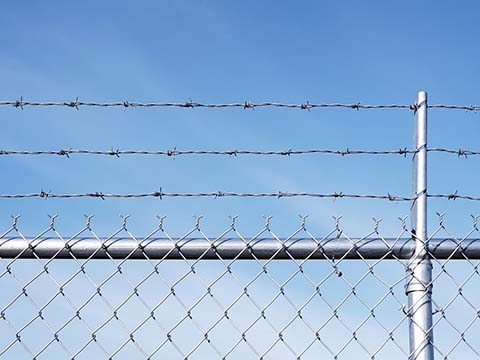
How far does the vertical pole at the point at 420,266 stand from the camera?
→ 3100mm

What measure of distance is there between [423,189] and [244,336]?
0.92 metres

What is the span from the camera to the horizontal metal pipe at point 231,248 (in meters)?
3.20

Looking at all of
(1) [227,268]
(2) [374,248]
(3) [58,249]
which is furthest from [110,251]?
(2) [374,248]

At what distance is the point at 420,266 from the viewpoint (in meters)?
3.20

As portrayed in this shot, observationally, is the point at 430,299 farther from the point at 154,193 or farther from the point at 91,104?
the point at 91,104

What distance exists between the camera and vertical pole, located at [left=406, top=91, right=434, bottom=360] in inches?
122

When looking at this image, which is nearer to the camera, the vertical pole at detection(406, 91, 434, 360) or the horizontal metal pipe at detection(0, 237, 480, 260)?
the vertical pole at detection(406, 91, 434, 360)

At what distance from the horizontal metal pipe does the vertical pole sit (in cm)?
4

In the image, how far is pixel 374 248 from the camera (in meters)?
3.22

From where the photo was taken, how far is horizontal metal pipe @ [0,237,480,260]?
3.20m

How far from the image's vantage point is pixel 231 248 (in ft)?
10.5

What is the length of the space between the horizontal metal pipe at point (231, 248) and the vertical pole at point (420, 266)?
43mm

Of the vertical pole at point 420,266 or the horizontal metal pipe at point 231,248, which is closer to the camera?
the vertical pole at point 420,266

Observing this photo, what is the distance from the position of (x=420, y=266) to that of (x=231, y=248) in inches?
29.2
